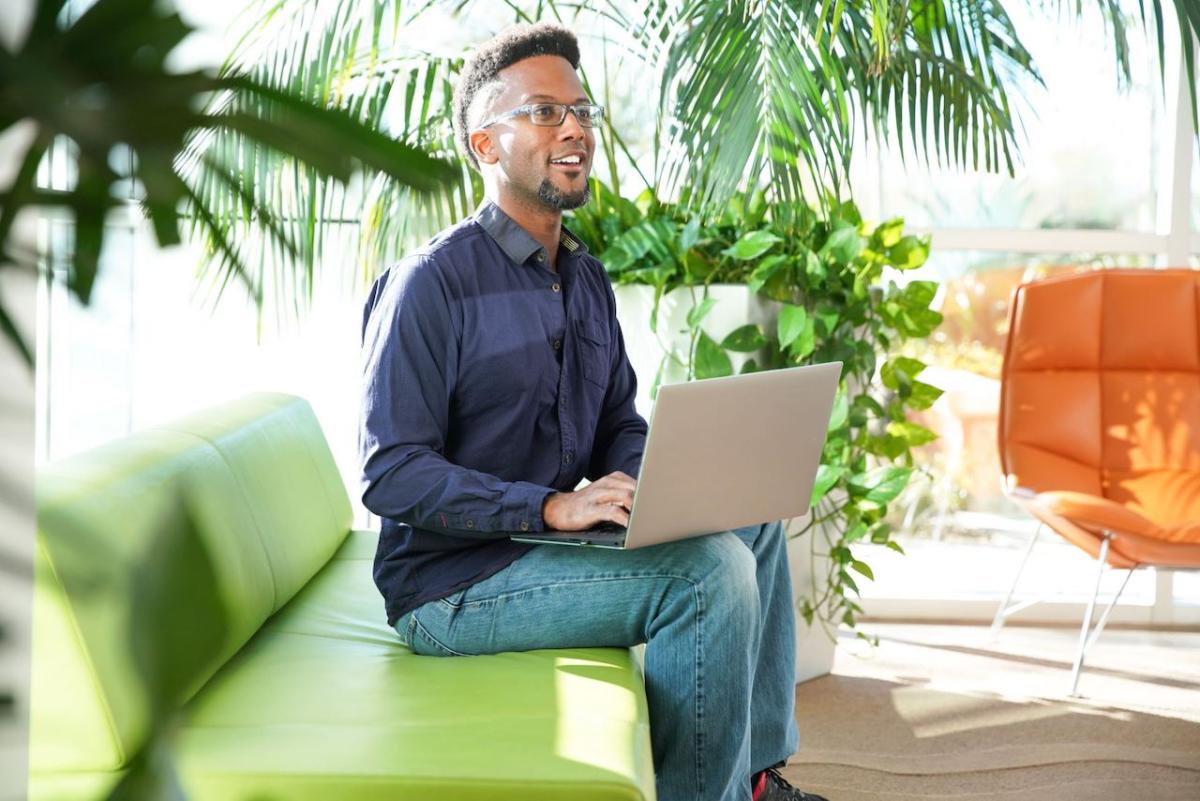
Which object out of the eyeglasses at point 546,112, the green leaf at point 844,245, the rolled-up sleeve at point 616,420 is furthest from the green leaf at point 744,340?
the eyeglasses at point 546,112

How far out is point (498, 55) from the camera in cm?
203

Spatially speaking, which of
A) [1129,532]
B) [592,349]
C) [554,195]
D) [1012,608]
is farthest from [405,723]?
[1012,608]

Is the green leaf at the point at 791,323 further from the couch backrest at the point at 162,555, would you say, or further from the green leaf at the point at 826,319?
the couch backrest at the point at 162,555

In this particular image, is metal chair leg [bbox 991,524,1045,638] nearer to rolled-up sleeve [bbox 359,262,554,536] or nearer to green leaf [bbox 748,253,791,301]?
green leaf [bbox 748,253,791,301]

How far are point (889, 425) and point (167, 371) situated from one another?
171cm

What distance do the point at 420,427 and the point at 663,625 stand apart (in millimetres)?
414

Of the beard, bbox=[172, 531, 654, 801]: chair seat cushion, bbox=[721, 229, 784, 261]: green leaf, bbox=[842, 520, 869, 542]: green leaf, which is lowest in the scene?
bbox=[842, 520, 869, 542]: green leaf

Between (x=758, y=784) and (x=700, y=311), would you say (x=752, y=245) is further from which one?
(x=758, y=784)

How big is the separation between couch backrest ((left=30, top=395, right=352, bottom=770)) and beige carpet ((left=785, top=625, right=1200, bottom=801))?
1102 mm

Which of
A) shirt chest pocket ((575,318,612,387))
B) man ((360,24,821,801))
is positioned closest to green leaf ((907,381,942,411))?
man ((360,24,821,801))

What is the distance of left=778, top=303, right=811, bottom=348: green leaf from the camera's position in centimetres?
270

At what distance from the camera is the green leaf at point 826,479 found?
2812mm

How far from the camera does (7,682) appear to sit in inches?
9.3

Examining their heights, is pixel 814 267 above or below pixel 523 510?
above
